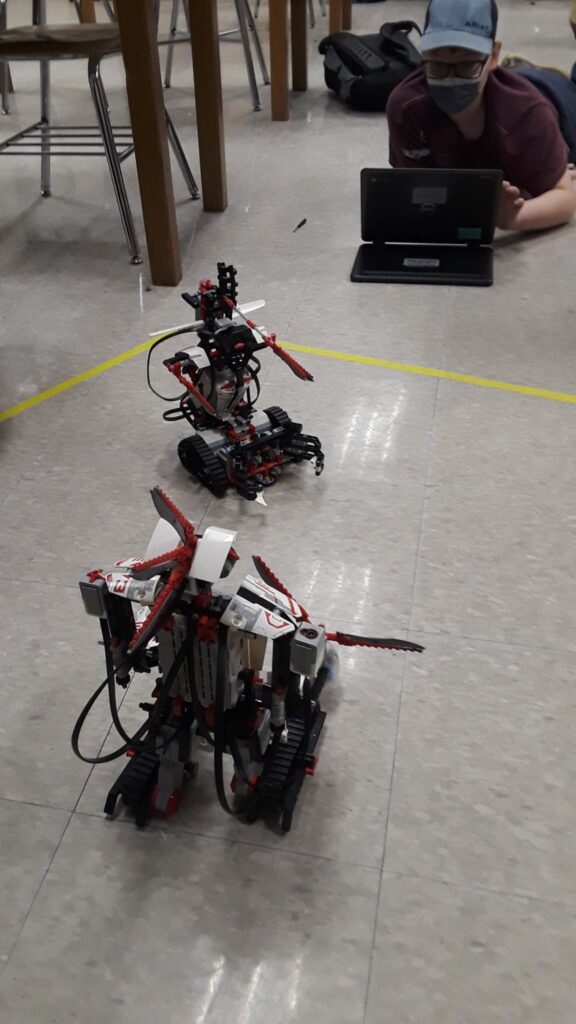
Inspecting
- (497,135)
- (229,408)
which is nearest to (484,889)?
(229,408)

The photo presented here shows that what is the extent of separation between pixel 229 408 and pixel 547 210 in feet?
4.96

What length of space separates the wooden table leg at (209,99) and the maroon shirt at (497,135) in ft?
1.85

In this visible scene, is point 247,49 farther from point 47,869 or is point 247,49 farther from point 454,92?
point 47,869

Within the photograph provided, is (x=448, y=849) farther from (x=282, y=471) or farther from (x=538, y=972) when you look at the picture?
(x=282, y=471)

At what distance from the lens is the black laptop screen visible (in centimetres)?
251

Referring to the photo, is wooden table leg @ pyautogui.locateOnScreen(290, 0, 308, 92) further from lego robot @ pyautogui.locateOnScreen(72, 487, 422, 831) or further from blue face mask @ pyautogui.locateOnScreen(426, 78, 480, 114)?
lego robot @ pyautogui.locateOnScreen(72, 487, 422, 831)

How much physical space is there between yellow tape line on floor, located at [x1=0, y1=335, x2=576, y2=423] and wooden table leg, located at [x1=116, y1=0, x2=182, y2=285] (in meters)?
0.37

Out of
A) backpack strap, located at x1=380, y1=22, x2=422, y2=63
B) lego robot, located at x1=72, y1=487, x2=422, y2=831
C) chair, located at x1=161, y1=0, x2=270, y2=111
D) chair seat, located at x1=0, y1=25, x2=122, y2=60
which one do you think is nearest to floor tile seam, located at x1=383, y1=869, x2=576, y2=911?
lego robot, located at x1=72, y1=487, x2=422, y2=831

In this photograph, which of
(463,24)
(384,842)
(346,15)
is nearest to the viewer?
(384,842)

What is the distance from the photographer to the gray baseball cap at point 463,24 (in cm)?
235

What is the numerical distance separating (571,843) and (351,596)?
1.82ft

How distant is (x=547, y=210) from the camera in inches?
108

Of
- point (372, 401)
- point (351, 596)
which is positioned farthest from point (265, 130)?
point (351, 596)

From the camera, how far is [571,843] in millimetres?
1196
